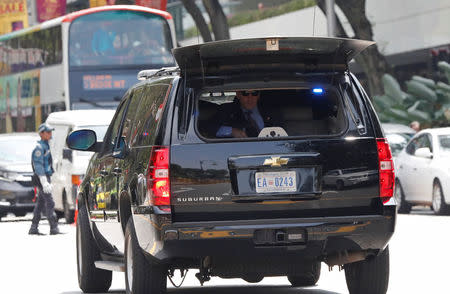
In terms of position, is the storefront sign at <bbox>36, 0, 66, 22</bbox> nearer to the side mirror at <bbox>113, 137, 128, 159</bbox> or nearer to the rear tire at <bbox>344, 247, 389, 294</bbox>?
the side mirror at <bbox>113, 137, 128, 159</bbox>

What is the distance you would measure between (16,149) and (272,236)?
63.0 feet

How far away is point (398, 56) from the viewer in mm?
46531

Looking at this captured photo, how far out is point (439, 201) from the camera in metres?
22.3

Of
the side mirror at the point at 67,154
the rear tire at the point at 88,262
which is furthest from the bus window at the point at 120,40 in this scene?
the rear tire at the point at 88,262

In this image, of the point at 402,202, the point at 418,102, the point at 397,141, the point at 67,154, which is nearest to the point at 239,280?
the point at 402,202

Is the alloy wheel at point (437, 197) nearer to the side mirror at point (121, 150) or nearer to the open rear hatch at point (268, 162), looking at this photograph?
the side mirror at point (121, 150)

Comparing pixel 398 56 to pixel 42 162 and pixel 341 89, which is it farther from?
pixel 341 89

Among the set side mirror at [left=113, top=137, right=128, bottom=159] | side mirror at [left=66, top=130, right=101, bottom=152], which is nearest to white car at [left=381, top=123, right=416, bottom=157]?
side mirror at [left=66, top=130, right=101, bottom=152]

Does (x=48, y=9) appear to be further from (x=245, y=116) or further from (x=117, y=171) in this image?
(x=245, y=116)

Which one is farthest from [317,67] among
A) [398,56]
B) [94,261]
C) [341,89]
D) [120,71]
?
[398,56]

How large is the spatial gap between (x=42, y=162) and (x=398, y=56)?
27785 mm

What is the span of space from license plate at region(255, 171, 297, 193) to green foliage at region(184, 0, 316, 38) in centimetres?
4134

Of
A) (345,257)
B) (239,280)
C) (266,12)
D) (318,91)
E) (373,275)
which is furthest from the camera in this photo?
(266,12)

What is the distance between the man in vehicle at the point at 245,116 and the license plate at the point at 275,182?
2.41ft
